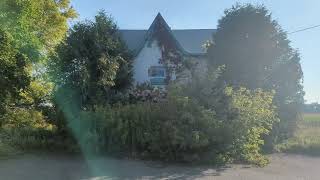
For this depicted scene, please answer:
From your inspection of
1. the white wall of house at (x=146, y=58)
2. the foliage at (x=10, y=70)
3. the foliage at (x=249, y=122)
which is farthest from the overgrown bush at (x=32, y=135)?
the white wall of house at (x=146, y=58)

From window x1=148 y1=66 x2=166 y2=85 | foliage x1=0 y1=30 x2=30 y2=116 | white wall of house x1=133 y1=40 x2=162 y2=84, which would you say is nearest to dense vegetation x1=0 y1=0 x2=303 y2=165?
foliage x1=0 y1=30 x2=30 y2=116

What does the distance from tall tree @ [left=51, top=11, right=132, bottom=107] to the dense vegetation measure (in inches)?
1.5

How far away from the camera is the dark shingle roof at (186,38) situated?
72.5ft

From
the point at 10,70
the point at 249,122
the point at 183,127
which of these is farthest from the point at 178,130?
the point at 10,70

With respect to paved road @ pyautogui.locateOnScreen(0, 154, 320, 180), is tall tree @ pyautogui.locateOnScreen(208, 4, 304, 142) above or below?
above

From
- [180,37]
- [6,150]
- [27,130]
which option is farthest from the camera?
[180,37]

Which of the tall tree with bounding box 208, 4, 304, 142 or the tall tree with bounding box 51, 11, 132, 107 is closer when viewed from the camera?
the tall tree with bounding box 51, 11, 132, 107

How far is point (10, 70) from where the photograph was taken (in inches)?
474

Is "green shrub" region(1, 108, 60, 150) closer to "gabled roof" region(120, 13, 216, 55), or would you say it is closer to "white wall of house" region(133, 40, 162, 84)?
"white wall of house" region(133, 40, 162, 84)

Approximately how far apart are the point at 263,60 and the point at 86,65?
7.59 meters

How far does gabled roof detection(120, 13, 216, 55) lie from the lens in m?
20.7

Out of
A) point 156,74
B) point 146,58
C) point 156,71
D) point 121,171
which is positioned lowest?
point 121,171

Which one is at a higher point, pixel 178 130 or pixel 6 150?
pixel 178 130

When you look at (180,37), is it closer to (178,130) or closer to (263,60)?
(263,60)
